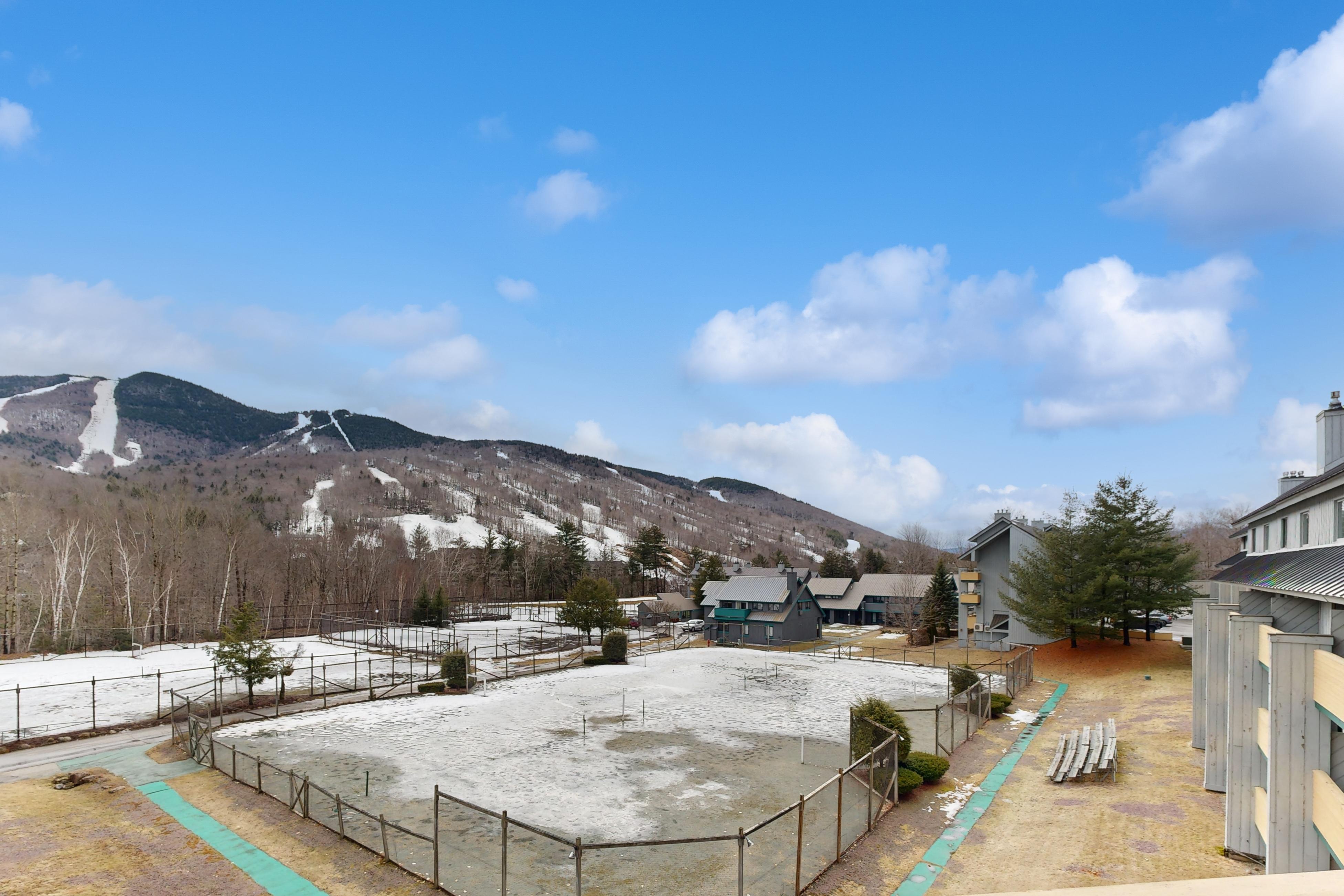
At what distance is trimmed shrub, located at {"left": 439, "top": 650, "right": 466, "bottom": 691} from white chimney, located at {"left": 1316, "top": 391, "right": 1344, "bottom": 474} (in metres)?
36.0

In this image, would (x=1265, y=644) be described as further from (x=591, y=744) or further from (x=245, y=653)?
(x=245, y=653)

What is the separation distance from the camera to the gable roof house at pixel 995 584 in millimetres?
50125

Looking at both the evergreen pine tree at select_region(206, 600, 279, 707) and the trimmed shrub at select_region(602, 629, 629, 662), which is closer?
the evergreen pine tree at select_region(206, 600, 279, 707)

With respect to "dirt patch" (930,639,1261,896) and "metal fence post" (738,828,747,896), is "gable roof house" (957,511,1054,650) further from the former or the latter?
"metal fence post" (738,828,747,896)

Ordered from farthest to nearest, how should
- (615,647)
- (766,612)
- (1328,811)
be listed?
1. (766,612)
2. (615,647)
3. (1328,811)

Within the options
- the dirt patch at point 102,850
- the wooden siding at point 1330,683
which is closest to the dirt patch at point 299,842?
the dirt patch at point 102,850

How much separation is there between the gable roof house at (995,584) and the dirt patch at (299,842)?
145 feet

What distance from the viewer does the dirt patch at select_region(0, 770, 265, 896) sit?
1470 centimetres

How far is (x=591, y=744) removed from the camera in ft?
86.2

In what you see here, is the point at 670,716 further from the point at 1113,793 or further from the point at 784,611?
the point at 784,611

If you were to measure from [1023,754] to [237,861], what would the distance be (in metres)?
23.5

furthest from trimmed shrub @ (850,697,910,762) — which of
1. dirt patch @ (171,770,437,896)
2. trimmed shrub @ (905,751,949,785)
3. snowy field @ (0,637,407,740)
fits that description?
snowy field @ (0,637,407,740)

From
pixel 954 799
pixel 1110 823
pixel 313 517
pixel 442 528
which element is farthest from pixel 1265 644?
pixel 313 517

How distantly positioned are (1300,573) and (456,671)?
33.5 metres
